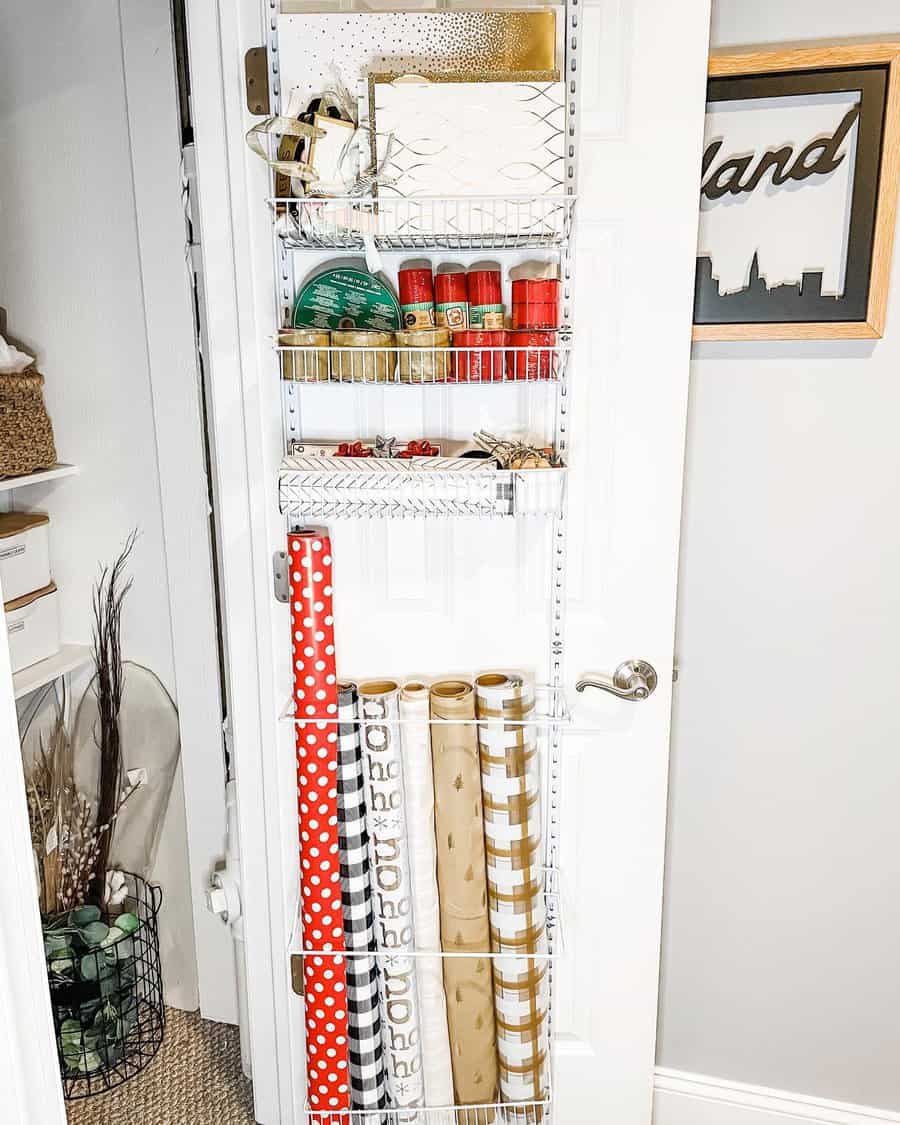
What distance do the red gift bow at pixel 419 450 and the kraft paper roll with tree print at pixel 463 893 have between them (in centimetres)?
38

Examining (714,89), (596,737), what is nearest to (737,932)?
(596,737)

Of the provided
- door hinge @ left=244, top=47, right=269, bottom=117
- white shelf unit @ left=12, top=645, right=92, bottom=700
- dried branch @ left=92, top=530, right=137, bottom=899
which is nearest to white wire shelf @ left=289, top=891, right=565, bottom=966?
dried branch @ left=92, top=530, right=137, bottom=899

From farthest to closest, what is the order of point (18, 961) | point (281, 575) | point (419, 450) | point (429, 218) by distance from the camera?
point (281, 575) < point (419, 450) < point (429, 218) < point (18, 961)

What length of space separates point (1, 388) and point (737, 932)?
1658 millimetres

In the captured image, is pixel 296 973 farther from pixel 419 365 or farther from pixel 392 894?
pixel 419 365

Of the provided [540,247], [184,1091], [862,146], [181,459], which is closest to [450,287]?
[540,247]

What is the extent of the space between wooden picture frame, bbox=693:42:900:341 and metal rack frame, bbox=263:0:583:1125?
Result: 0.28m

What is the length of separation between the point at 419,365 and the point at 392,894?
0.86 m

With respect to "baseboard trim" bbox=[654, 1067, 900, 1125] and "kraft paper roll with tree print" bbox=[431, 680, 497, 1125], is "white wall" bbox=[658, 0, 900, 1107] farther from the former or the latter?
"kraft paper roll with tree print" bbox=[431, 680, 497, 1125]

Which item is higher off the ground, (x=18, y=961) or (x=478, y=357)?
(x=478, y=357)

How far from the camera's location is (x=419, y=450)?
1.40 metres

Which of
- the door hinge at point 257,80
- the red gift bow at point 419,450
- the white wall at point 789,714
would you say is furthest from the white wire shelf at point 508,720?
the door hinge at point 257,80

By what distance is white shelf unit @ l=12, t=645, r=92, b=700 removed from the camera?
186 centimetres

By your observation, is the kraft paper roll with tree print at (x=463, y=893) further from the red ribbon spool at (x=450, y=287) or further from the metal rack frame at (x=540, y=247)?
the red ribbon spool at (x=450, y=287)
